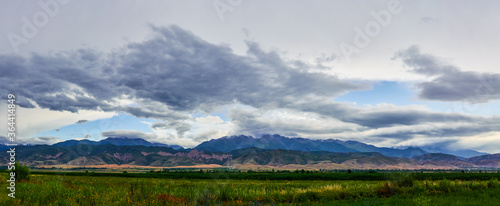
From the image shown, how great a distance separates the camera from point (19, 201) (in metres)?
20.1

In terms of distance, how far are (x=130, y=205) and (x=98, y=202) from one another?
10.2ft

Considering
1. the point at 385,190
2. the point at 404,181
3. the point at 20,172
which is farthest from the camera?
the point at 20,172

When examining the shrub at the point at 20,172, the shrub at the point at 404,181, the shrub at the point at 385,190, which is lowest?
the shrub at the point at 385,190

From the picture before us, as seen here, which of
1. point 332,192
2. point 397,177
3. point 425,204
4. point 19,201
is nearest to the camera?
point 425,204

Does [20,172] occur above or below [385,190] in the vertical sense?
above

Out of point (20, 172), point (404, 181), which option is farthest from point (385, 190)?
point (20, 172)

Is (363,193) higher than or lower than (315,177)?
higher

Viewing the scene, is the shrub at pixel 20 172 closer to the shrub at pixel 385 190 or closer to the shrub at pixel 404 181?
the shrub at pixel 385 190

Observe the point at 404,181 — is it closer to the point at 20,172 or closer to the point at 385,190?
the point at 385,190

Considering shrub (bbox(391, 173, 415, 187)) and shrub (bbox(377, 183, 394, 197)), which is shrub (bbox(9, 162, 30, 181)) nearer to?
shrub (bbox(377, 183, 394, 197))

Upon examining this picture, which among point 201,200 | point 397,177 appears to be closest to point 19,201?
point 201,200

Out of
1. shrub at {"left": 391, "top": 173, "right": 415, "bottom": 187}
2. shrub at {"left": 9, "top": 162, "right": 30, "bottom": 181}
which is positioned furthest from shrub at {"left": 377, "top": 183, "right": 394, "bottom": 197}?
shrub at {"left": 9, "top": 162, "right": 30, "bottom": 181}

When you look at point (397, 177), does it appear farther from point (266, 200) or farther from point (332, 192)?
point (266, 200)

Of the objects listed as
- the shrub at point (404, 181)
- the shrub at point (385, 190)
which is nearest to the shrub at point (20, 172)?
the shrub at point (385, 190)
